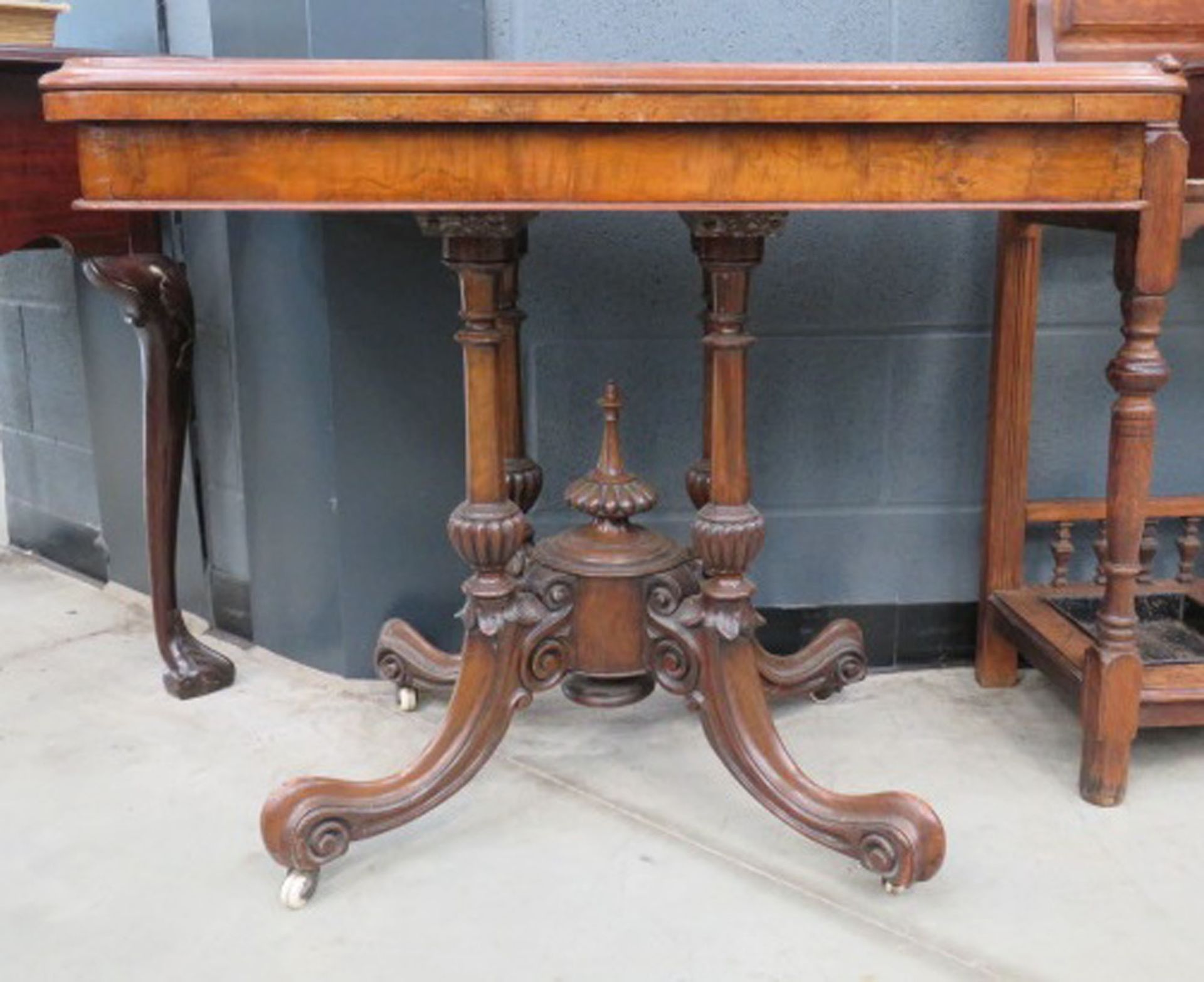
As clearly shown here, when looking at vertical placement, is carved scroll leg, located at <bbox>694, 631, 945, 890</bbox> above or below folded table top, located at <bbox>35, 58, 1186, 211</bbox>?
below

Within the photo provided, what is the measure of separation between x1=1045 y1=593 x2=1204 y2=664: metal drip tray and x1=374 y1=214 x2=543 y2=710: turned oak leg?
763 mm

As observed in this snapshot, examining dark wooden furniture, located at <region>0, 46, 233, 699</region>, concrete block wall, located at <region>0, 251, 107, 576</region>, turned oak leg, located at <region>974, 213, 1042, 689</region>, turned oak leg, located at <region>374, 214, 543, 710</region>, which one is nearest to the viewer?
dark wooden furniture, located at <region>0, 46, 233, 699</region>

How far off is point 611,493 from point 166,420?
0.65 metres

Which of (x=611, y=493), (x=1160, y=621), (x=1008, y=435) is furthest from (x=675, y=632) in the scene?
(x=1160, y=621)

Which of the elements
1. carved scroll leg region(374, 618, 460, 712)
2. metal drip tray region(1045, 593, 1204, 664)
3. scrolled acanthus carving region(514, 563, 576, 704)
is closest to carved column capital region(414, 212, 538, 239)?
scrolled acanthus carving region(514, 563, 576, 704)

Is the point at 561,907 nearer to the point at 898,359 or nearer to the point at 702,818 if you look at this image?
the point at 702,818

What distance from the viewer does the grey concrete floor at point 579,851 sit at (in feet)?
4.18

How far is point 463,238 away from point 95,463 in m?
1.25

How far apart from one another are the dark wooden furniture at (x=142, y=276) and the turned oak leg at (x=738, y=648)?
0.76 metres

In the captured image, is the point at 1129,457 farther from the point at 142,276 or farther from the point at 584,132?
the point at 142,276

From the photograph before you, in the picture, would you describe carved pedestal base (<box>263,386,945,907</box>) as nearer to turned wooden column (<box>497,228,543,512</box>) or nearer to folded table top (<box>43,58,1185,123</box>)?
turned wooden column (<box>497,228,543,512</box>)

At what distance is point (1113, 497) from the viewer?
148 centimetres

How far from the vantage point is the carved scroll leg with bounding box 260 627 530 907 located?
4.47 ft

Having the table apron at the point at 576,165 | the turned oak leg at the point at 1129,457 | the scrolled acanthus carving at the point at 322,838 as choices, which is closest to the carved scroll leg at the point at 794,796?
the turned oak leg at the point at 1129,457
